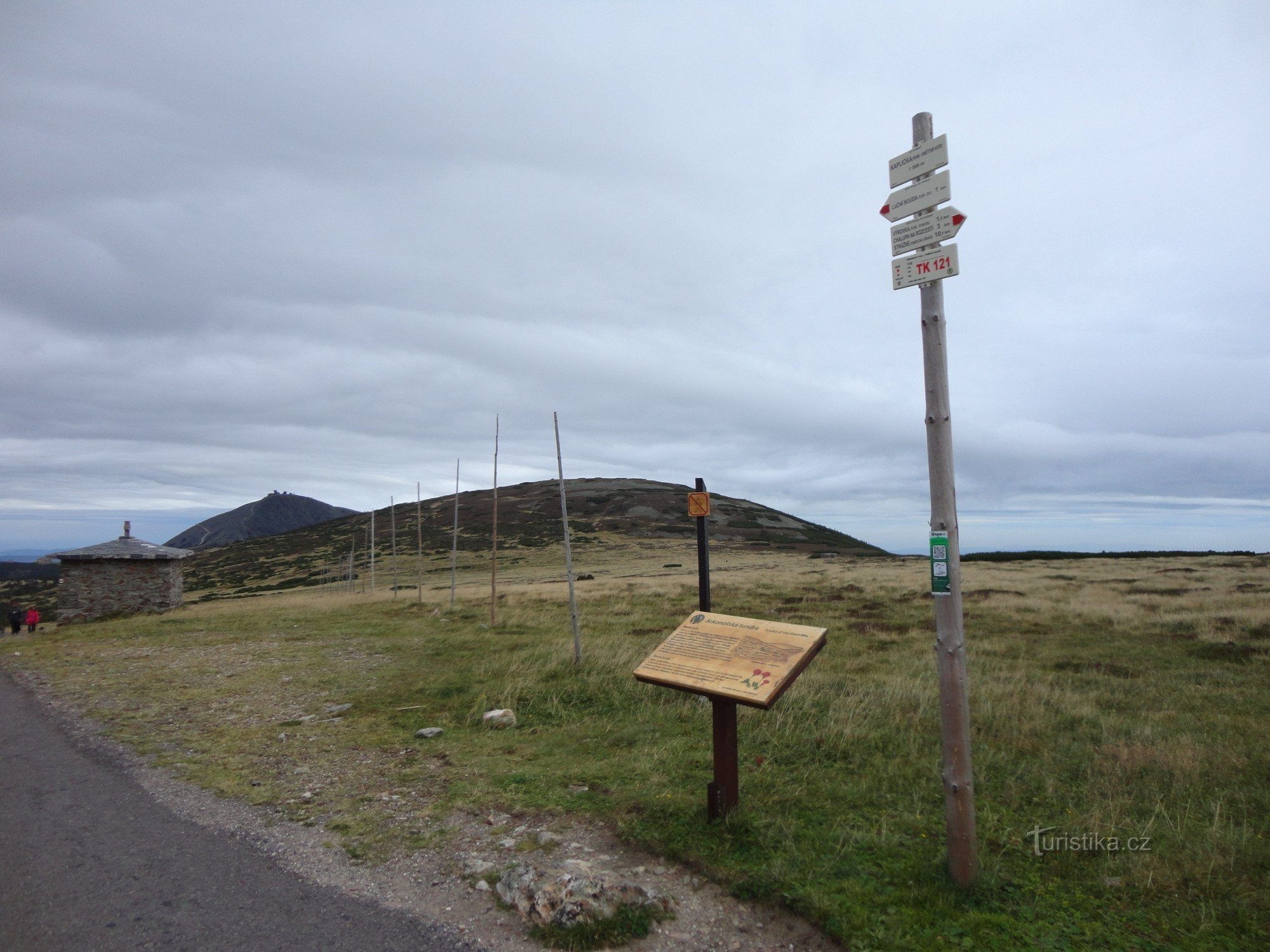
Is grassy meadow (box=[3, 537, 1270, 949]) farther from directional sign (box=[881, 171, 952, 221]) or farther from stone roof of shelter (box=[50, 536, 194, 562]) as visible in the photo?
stone roof of shelter (box=[50, 536, 194, 562])

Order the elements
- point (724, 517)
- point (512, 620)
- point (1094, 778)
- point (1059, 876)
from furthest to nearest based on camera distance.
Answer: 1. point (724, 517)
2. point (512, 620)
3. point (1094, 778)
4. point (1059, 876)

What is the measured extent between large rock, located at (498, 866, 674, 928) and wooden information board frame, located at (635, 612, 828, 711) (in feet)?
4.56

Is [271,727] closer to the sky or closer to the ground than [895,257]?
closer to the ground

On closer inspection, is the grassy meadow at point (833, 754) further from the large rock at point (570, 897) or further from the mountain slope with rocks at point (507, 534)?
the mountain slope with rocks at point (507, 534)

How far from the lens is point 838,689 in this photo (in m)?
9.95

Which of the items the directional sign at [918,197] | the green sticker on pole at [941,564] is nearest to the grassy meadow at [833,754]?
the green sticker on pole at [941,564]

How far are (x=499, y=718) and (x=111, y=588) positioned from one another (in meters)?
25.7

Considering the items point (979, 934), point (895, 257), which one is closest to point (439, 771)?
point (979, 934)

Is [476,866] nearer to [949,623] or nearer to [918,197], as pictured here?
[949,623]

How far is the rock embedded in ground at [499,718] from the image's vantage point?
8.95 metres

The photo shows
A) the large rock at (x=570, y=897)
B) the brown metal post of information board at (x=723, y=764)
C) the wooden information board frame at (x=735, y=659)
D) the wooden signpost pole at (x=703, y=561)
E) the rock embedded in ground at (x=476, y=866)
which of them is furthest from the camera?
the wooden signpost pole at (x=703, y=561)

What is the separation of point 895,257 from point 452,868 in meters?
5.21

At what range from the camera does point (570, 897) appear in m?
4.27

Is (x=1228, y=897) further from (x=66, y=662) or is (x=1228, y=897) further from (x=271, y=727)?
(x=66, y=662)
